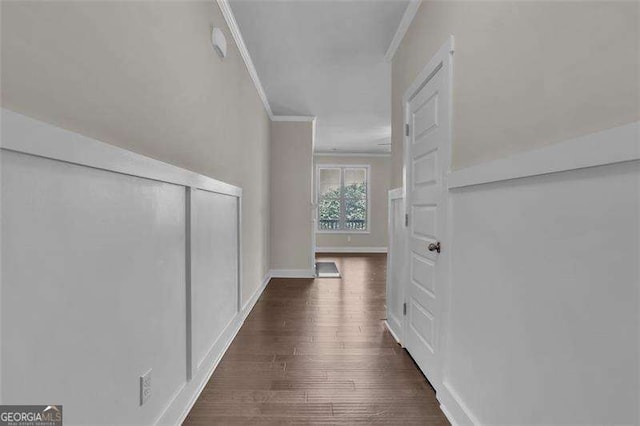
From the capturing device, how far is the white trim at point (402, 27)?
227cm

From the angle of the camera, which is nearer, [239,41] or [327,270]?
[239,41]

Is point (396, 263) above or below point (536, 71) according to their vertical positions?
below

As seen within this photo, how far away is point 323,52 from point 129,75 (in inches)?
88.0

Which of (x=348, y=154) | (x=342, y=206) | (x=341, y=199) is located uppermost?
(x=348, y=154)

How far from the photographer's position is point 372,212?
892 cm

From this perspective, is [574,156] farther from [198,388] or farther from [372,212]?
[372,212]

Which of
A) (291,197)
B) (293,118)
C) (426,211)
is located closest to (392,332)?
(426,211)

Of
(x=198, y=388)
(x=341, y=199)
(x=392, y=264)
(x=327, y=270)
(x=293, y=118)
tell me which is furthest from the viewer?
(x=341, y=199)

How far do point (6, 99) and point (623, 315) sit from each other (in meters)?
1.47

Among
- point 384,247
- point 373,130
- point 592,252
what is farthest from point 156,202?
point 384,247

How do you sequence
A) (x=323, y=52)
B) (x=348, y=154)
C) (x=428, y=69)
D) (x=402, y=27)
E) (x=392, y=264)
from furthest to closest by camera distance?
(x=348, y=154) < (x=323, y=52) < (x=392, y=264) < (x=402, y=27) < (x=428, y=69)

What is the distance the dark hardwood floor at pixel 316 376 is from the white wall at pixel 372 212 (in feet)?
17.8

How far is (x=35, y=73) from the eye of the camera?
79 cm

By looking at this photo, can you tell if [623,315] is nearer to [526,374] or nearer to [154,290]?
[526,374]
